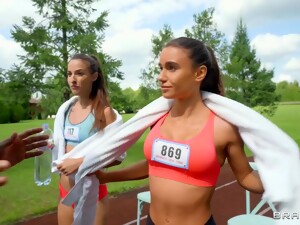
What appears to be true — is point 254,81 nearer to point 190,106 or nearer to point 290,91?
point 190,106

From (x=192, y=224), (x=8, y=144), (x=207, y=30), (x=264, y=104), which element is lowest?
(x=264, y=104)

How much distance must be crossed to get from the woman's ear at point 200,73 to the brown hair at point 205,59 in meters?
0.02

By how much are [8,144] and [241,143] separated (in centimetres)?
143

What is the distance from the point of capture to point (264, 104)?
25469 millimetres

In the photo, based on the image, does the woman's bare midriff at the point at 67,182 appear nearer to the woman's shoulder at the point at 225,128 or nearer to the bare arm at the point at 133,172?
the bare arm at the point at 133,172

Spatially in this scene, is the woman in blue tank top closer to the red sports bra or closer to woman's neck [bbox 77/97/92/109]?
woman's neck [bbox 77/97/92/109]

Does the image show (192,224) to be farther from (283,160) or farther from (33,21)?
(33,21)

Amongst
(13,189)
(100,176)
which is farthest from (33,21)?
(100,176)

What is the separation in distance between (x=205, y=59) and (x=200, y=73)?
9cm

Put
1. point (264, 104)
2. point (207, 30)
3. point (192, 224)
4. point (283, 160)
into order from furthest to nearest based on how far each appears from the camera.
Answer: point (264, 104), point (207, 30), point (192, 224), point (283, 160)

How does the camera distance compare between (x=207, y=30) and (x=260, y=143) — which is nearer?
(x=260, y=143)

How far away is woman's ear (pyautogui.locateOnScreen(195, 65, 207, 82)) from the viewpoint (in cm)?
196

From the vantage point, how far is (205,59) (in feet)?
6.55

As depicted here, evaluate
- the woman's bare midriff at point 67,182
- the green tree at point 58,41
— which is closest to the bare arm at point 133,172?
the woman's bare midriff at point 67,182
